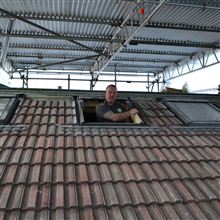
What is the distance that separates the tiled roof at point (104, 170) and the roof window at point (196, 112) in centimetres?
24

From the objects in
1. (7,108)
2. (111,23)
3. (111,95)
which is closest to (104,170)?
(111,95)

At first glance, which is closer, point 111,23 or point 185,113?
point 185,113

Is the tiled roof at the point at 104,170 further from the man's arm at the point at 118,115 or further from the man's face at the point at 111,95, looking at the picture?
the man's face at the point at 111,95

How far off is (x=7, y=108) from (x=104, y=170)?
196 cm

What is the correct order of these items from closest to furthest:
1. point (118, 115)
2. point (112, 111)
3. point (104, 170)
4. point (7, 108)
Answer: point (104, 170) → point (7, 108) → point (118, 115) → point (112, 111)

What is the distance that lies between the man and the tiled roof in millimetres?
311

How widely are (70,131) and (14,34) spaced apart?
189 inches

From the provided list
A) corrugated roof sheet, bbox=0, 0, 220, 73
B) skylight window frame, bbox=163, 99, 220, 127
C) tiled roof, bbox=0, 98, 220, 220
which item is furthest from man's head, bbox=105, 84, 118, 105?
corrugated roof sheet, bbox=0, 0, 220, 73

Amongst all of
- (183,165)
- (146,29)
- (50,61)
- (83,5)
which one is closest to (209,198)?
(183,165)

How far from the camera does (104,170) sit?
3.02 m

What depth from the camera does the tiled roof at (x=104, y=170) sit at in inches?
97.1

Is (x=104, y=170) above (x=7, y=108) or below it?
below

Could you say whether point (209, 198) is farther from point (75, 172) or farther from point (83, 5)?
point (83, 5)

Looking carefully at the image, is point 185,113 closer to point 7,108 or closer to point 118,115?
point 118,115
